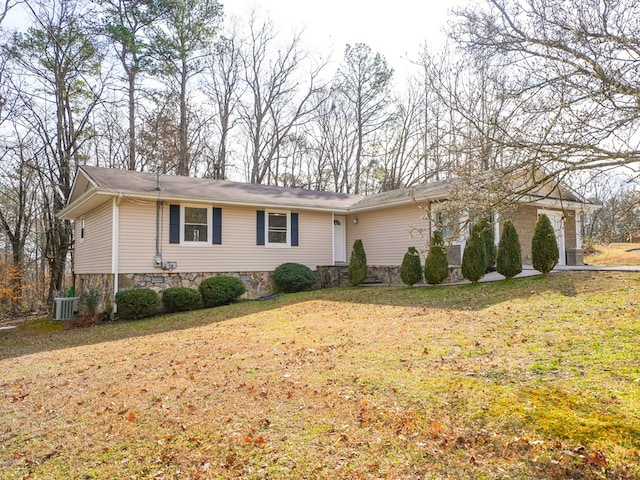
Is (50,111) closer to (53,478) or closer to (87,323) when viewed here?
(87,323)

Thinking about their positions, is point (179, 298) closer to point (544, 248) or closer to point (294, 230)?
point (294, 230)

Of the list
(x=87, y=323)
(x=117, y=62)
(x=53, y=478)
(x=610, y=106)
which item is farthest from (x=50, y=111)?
(x=610, y=106)

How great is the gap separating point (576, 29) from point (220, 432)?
15.9ft

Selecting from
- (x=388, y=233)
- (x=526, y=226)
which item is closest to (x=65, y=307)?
(x=388, y=233)

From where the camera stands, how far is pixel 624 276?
930 cm

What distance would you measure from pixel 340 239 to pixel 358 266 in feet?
7.88

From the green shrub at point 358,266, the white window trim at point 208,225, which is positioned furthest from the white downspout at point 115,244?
the green shrub at point 358,266

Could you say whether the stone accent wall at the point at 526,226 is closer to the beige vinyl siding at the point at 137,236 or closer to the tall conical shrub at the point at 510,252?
the tall conical shrub at the point at 510,252

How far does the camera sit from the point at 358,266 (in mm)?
13828

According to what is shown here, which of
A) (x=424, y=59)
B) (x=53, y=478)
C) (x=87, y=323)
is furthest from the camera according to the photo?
(x=87, y=323)

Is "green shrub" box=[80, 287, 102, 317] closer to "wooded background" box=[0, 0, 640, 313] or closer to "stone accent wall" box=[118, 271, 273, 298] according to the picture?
"stone accent wall" box=[118, 271, 273, 298]

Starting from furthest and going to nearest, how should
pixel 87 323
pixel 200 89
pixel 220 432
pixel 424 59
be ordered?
1. pixel 200 89
2. pixel 87 323
3. pixel 424 59
4. pixel 220 432

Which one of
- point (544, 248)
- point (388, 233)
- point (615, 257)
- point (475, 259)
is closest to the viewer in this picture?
point (544, 248)

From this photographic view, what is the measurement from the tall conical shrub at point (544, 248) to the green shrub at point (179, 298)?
903 centimetres
